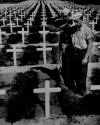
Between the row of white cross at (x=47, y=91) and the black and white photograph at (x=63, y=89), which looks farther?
the black and white photograph at (x=63, y=89)

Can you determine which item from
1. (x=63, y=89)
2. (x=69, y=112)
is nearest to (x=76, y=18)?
(x=63, y=89)

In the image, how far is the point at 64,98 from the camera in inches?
261

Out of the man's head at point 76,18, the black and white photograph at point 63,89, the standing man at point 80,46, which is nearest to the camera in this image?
the black and white photograph at point 63,89

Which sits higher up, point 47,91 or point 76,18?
point 76,18

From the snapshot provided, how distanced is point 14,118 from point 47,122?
590mm

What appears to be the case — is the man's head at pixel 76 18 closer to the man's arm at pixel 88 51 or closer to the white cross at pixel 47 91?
the man's arm at pixel 88 51

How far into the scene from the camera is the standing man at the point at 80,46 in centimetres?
645

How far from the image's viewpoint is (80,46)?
661cm

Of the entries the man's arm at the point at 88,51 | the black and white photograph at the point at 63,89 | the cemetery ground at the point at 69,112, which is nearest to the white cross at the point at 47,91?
the black and white photograph at the point at 63,89

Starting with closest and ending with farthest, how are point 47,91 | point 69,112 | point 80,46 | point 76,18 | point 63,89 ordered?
point 47,91 → point 69,112 → point 76,18 → point 80,46 → point 63,89

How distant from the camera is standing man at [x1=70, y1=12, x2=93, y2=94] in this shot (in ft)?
21.2

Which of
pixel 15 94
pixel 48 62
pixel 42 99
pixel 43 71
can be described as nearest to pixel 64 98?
pixel 42 99

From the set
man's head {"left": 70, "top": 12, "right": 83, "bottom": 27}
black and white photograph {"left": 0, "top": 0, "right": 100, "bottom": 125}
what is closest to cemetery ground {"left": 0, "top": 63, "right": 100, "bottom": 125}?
black and white photograph {"left": 0, "top": 0, "right": 100, "bottom": 125}

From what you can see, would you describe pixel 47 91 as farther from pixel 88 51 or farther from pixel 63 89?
pixel 63 89
